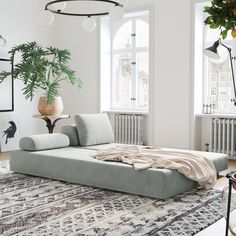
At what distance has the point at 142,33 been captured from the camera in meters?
7.57

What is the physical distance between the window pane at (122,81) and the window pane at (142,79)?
196 mm

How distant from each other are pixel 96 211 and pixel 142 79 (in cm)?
448

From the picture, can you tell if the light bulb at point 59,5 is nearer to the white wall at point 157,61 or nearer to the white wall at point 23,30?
the white wall at point 157,61

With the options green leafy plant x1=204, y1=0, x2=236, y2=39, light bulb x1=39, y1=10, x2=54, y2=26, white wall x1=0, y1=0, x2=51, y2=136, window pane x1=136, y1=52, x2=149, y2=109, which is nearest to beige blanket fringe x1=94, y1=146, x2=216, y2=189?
light bulb x1=39, y1=10, x2=54, y2=26

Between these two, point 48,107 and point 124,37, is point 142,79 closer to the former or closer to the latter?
point 124,37

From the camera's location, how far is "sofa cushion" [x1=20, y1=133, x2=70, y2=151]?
4.87 meters

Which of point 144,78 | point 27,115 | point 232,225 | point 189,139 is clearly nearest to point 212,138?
point 189,139

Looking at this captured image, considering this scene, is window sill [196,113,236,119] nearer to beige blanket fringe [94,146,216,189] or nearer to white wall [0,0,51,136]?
beige blanket fringe [94,146,216,189]

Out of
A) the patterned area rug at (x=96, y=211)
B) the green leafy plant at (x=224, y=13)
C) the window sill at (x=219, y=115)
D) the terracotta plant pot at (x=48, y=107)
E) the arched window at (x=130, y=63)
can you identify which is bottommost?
the patterned area rug at (x=96, y=211)

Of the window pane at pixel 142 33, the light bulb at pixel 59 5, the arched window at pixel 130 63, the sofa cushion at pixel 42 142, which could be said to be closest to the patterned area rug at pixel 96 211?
the sofa cushion at pixel 42 142

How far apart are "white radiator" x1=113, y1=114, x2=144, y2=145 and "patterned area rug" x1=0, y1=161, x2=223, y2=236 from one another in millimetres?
3123

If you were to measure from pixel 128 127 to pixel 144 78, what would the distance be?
3.25ft

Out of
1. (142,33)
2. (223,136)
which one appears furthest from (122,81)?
(223,136)

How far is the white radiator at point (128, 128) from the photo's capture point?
732cm
